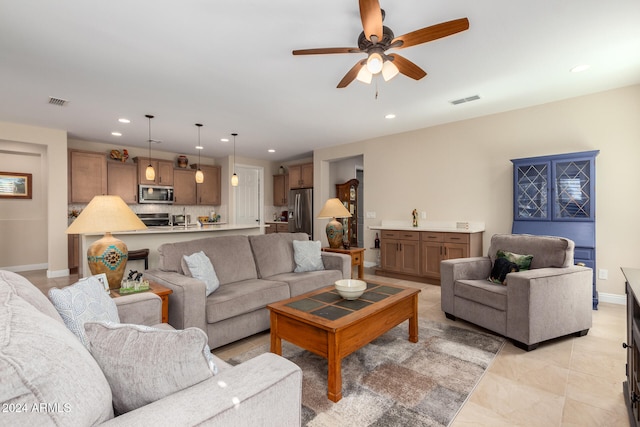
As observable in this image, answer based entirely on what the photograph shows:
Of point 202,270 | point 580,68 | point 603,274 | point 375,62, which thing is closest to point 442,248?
point 603,274

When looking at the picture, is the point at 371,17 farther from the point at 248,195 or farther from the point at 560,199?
the point at 248,195

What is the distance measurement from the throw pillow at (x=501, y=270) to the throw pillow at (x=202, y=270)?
8.86ft

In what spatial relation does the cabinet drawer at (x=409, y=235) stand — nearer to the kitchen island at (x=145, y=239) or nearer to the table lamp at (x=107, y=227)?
the kitchen island at (x=145, y=239)

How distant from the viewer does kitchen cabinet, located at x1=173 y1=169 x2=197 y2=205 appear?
7.02 meters

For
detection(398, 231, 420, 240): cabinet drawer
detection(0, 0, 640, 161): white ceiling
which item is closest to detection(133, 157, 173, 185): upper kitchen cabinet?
detection(0, 0, 640, 161): white ceiling

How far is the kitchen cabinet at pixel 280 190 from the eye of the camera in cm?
816

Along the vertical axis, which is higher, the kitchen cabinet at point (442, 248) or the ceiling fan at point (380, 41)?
the ceiling fan at point (380, 41)

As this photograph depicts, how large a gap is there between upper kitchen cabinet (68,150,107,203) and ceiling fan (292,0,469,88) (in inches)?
217

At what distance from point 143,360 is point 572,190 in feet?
15.1

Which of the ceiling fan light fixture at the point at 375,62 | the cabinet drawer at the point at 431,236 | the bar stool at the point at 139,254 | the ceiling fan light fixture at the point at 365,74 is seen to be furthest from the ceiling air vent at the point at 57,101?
the cabinet drawer at the point at 431,236

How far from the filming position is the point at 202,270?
266 centimetres

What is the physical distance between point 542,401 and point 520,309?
31.1 inches

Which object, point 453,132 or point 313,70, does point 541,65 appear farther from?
point 313,70

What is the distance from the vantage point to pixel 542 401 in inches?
72.8
